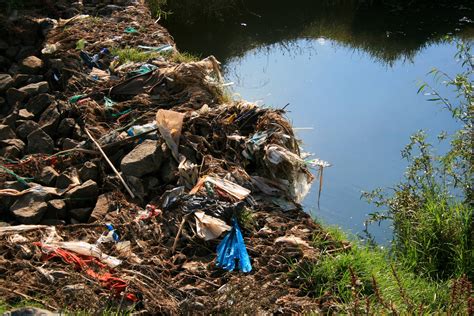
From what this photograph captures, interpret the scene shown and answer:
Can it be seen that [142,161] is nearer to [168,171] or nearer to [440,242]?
[168,171]

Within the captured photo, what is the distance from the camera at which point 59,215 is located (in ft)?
13.6

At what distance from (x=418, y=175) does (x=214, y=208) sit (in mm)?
2127

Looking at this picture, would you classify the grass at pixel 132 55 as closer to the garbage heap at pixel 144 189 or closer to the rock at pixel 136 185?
the garbage heap at pixel 144 189

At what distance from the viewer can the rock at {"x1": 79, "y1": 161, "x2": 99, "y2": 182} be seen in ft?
14.8

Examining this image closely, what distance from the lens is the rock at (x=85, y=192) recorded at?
14.0ft

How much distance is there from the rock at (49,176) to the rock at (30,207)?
0.72 ft

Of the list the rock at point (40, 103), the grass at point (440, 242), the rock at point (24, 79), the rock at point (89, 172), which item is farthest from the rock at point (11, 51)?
the grass at point (440, 242)

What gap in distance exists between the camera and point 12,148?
479 cm

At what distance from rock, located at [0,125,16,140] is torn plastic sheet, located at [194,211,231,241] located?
2.13m

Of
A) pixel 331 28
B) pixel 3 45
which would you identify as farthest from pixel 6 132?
pixel 331 28

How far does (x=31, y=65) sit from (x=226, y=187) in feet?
10.0

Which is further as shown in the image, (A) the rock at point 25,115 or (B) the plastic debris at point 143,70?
(B) the plastic debris at point 143,70

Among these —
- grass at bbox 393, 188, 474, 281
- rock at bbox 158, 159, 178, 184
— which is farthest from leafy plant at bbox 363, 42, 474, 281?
rock at bbox 158, 159, 178, 184

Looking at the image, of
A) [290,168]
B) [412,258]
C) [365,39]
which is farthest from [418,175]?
[365,39]
